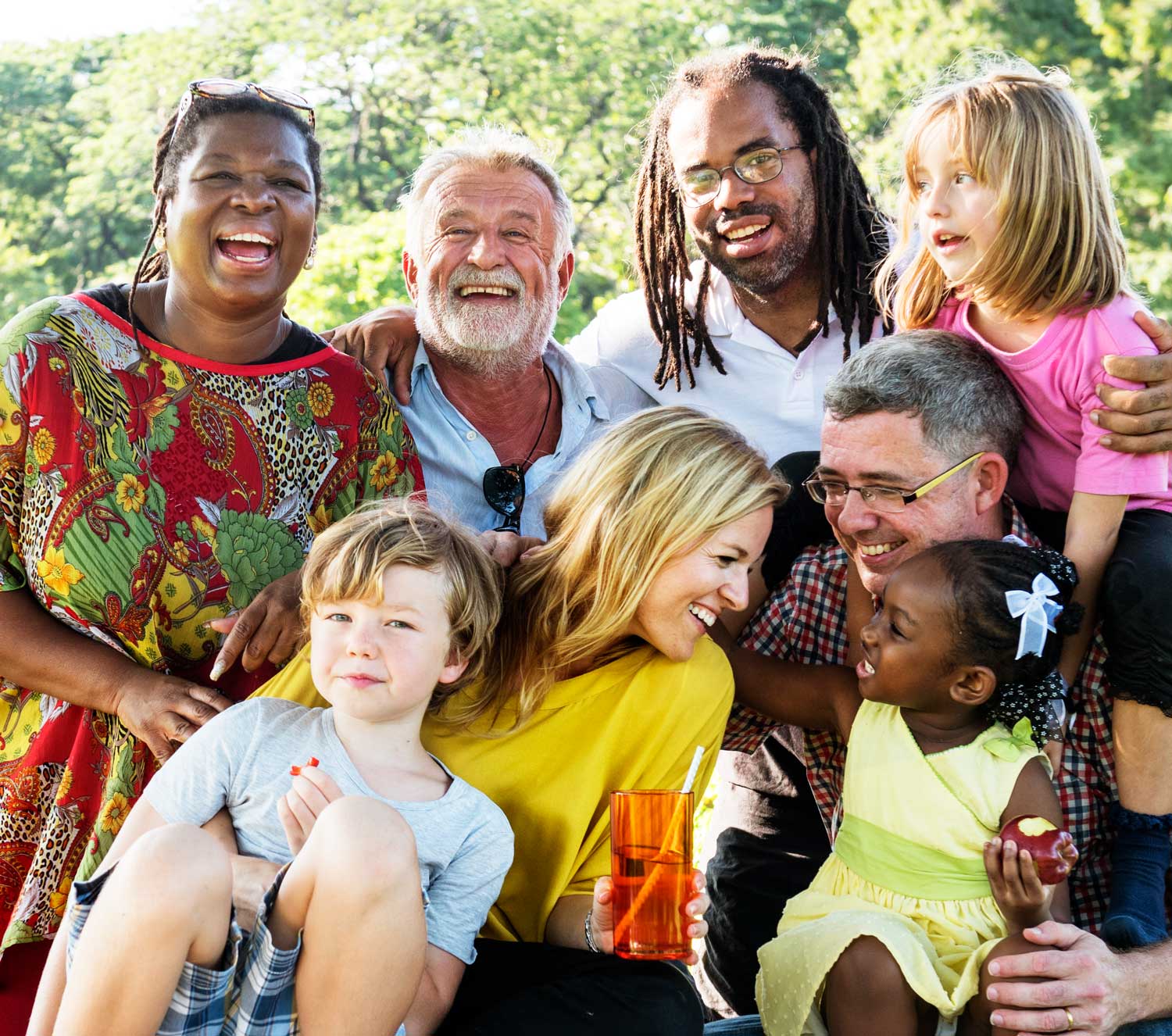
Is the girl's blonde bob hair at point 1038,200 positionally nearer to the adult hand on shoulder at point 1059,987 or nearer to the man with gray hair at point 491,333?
the man with gray hair at point 491,333

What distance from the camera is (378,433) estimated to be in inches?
140

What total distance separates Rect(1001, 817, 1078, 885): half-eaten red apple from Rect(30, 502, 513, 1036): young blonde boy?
Result: 0.94 m

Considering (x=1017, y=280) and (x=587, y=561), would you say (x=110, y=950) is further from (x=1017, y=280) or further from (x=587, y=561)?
(x=1017, y=280)

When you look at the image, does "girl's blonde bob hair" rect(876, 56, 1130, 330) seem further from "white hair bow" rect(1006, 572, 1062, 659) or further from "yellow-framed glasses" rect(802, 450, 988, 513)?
"white hair bow" rect(1006, 572, 1062, 659)

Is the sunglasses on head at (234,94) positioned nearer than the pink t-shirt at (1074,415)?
No

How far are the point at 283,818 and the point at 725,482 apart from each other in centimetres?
108

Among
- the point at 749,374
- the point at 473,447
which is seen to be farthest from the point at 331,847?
the point at 749,374

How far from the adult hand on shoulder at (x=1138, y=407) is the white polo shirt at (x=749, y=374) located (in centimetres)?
115

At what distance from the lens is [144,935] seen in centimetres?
221

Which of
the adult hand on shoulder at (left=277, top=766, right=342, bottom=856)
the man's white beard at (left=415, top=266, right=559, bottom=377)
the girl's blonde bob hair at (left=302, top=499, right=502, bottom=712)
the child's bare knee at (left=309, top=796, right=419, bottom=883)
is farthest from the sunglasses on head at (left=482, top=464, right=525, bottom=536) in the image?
the child's bare knee at (left=309, top=796, right=419, bottom=883)

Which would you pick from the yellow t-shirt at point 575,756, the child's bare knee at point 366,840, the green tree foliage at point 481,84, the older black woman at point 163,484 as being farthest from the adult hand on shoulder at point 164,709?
the green tree foliage at point 481,84

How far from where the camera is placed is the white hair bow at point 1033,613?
110 inches

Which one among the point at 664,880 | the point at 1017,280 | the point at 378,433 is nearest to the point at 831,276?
the point at 1017,280

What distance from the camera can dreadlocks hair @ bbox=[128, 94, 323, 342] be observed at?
3.45 m
